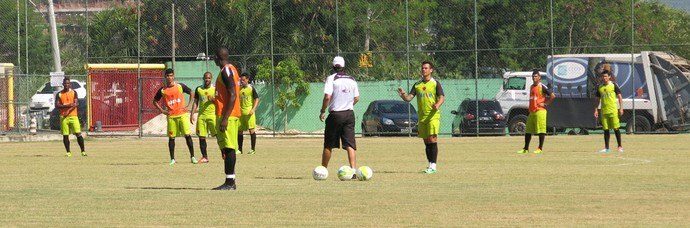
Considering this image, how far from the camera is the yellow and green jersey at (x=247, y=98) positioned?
29281 millimetres

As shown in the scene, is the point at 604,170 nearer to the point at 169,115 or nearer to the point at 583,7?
the point at 169,115

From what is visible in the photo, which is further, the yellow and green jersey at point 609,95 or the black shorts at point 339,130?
the yellow and green jersey at point 609,95

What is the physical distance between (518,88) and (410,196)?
96.6 ft

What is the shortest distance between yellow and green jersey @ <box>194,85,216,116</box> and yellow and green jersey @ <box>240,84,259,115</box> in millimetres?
2988

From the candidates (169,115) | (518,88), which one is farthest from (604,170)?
(518,88)

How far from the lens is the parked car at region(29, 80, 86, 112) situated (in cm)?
5209

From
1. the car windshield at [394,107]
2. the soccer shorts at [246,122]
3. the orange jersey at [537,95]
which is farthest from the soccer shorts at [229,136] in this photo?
the car windshield at [394,107]

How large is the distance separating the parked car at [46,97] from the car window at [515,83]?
58.0 feet

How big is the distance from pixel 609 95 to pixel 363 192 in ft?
45.7

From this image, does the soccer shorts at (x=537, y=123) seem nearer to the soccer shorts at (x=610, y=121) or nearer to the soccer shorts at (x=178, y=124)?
the soccer shorts at (x=610, y=121)

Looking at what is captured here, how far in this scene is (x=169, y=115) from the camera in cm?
2612

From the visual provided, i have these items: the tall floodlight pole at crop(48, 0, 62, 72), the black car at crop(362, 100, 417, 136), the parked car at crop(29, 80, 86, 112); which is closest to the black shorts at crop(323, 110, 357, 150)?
the black car at crop(362, 100, 417, 136)

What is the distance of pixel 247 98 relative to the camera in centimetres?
2936

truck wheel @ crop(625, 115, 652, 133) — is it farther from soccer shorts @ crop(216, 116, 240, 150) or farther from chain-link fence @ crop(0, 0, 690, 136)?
soccer shorts @ crop(216, 116, 240, 150)
